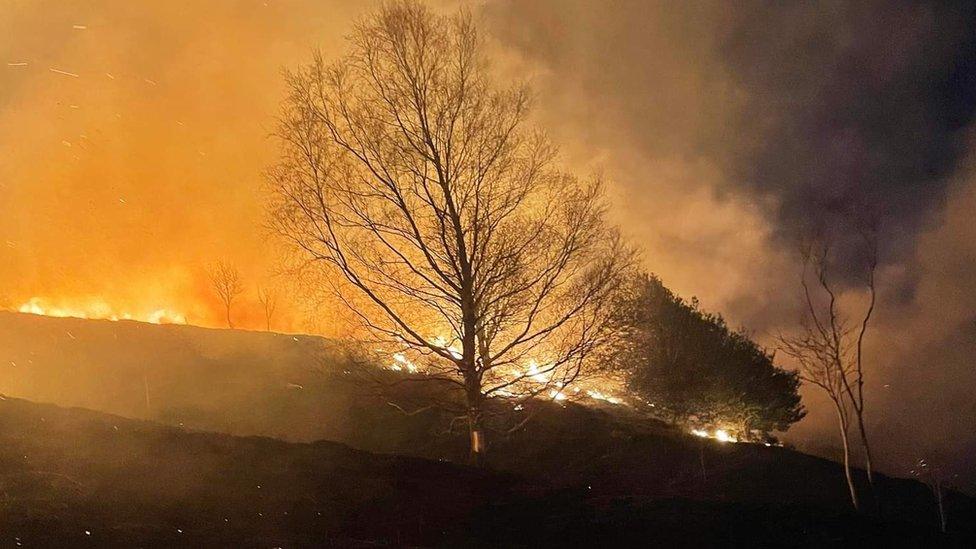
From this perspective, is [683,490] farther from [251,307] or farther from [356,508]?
[251,307]

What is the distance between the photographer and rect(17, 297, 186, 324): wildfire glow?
4194 cm

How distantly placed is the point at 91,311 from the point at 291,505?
3865cm

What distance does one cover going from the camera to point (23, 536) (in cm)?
875

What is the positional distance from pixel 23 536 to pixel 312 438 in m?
16.1

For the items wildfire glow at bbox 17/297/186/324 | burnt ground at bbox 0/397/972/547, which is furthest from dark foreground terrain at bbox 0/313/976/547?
wildfire glow at bbox 17/297/186/324

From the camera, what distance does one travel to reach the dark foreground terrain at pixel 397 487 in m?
10.4

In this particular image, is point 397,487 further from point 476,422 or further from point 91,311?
point 91,311

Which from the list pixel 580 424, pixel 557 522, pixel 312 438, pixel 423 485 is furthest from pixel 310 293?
pixel 580 424

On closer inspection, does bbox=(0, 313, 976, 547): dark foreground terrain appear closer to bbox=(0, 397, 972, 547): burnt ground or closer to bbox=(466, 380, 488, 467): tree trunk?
bbox=(0, 397, 972, 547): burnt ground

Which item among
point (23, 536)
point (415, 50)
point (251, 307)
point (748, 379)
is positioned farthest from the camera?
point (251, 307)

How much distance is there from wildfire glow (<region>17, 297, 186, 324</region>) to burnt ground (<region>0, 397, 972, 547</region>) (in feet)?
102

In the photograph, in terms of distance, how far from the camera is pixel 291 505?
11.6 m

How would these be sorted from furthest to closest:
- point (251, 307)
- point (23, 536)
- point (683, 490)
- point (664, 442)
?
1. point (251, 307)
2. point (664, 442)
3. point (683, 490)
4. point (23, 536)


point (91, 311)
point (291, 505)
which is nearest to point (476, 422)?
point (291, 505)
